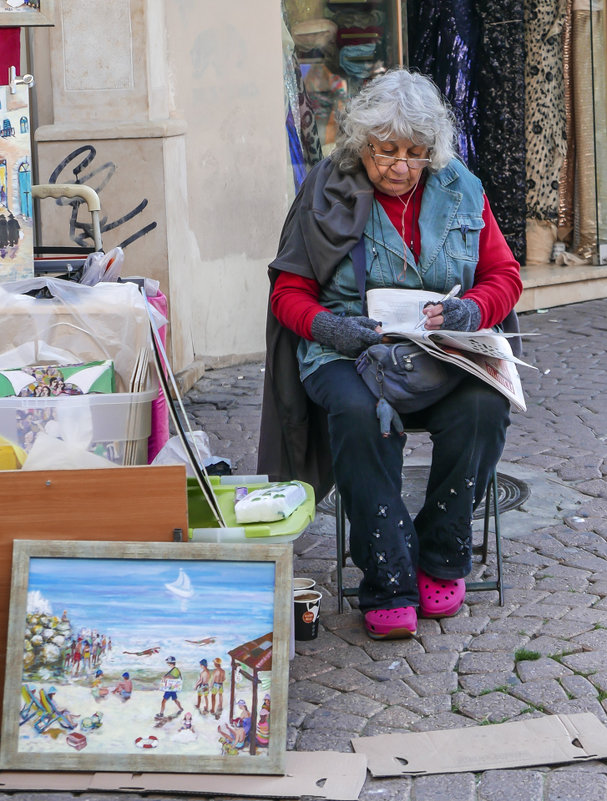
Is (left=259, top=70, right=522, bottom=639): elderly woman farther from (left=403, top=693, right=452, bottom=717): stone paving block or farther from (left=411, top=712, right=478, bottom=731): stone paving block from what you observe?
(left=411, top=712, right=478, bottom=731): stone paving block

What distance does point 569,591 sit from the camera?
12.3ft

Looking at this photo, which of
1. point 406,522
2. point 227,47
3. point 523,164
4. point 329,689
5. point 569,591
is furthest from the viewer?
point 523,164

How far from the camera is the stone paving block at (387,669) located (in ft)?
10.6

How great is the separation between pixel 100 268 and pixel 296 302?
1.96 ft

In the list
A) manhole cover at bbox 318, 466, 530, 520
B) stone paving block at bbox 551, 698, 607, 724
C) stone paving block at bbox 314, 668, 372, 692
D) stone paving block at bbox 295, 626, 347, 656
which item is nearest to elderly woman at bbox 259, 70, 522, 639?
stone paving block at bbox 295, 626, 347, 656

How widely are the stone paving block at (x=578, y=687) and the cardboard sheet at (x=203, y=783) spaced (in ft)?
2.22

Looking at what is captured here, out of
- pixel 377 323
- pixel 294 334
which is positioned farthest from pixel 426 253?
pixel 294 334

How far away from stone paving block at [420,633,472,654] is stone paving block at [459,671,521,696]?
0.18 m

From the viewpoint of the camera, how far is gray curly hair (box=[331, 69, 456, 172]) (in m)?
3.48

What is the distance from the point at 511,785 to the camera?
267 cm

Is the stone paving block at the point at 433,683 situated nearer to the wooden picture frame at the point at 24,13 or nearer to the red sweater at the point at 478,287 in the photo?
the red sweater at the point at 478,287

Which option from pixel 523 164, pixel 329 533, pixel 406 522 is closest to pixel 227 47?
pixel 523 164

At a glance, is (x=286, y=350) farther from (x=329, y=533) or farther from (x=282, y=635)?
(x=282, y=635)

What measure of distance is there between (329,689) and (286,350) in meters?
1.12
